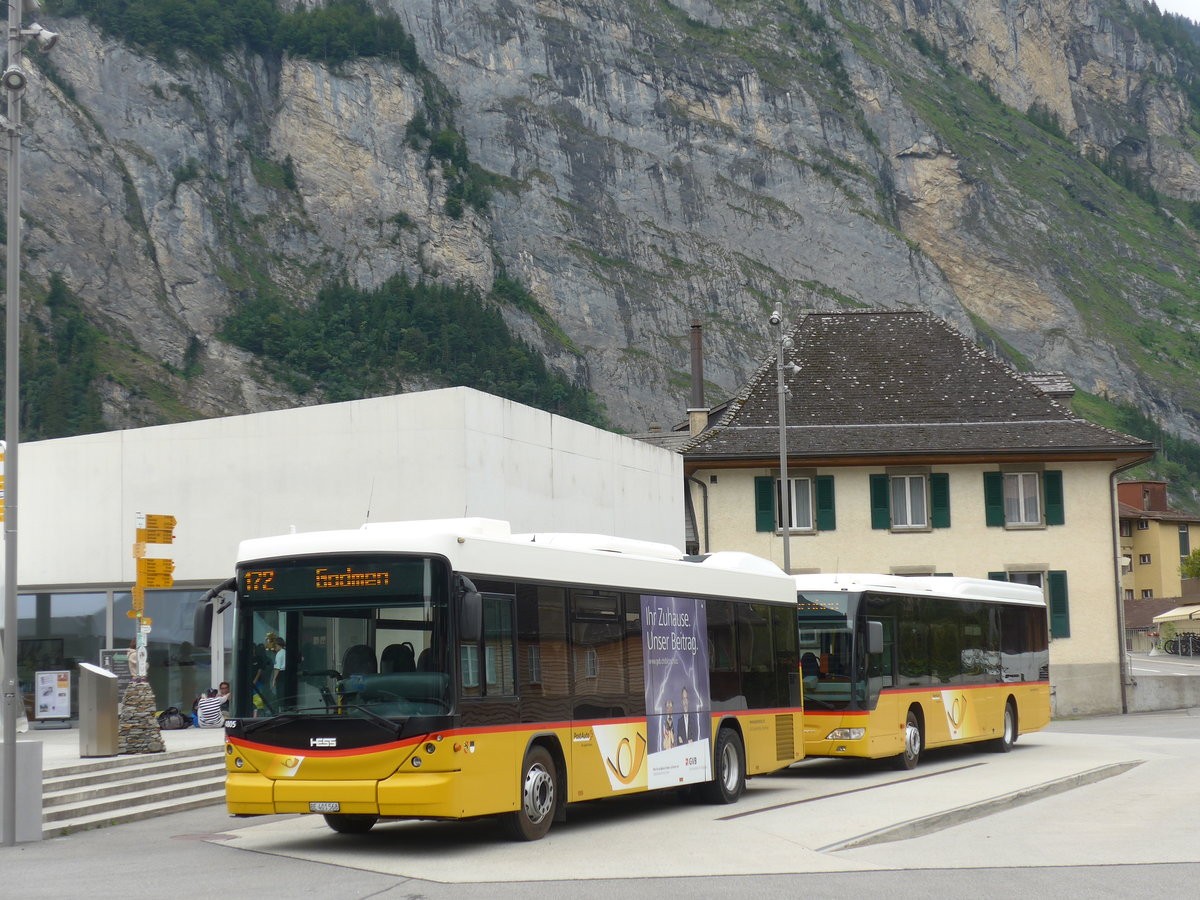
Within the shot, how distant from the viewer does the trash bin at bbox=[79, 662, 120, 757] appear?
18531 millimetres

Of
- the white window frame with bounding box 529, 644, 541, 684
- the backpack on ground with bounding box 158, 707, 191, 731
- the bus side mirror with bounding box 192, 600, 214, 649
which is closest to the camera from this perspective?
the bus side mirror with bounding box 192, 600, 214, 649

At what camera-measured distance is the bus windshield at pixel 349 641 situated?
39.4 feet

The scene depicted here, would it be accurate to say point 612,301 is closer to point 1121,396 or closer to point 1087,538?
point 1121,396

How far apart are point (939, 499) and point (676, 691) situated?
97.0ft

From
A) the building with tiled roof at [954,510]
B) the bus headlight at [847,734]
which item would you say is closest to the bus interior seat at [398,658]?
the bus headlight at [847,734]

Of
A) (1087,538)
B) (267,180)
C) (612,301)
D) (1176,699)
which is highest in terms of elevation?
(267,180)

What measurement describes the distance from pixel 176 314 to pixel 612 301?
41273 mm

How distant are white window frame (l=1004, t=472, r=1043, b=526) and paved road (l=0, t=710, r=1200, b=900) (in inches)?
1013

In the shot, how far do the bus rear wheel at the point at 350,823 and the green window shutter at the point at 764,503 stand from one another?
1209 inches

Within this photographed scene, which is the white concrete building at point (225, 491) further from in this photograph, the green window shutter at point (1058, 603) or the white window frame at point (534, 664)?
the green window shutter at point (1058, 603)

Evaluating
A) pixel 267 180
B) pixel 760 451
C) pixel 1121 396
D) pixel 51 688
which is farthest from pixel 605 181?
pixel 51 688

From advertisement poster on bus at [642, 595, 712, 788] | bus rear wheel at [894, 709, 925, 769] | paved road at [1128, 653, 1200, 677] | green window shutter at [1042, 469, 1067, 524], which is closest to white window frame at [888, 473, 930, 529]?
green window shutter at [1042, 469, 1067, 524]

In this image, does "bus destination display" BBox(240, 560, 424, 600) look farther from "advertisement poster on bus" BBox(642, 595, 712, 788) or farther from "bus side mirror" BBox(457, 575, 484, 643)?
"advertisement poster on bus" BBox(642, 595, 712, 788)

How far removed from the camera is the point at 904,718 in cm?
2152
